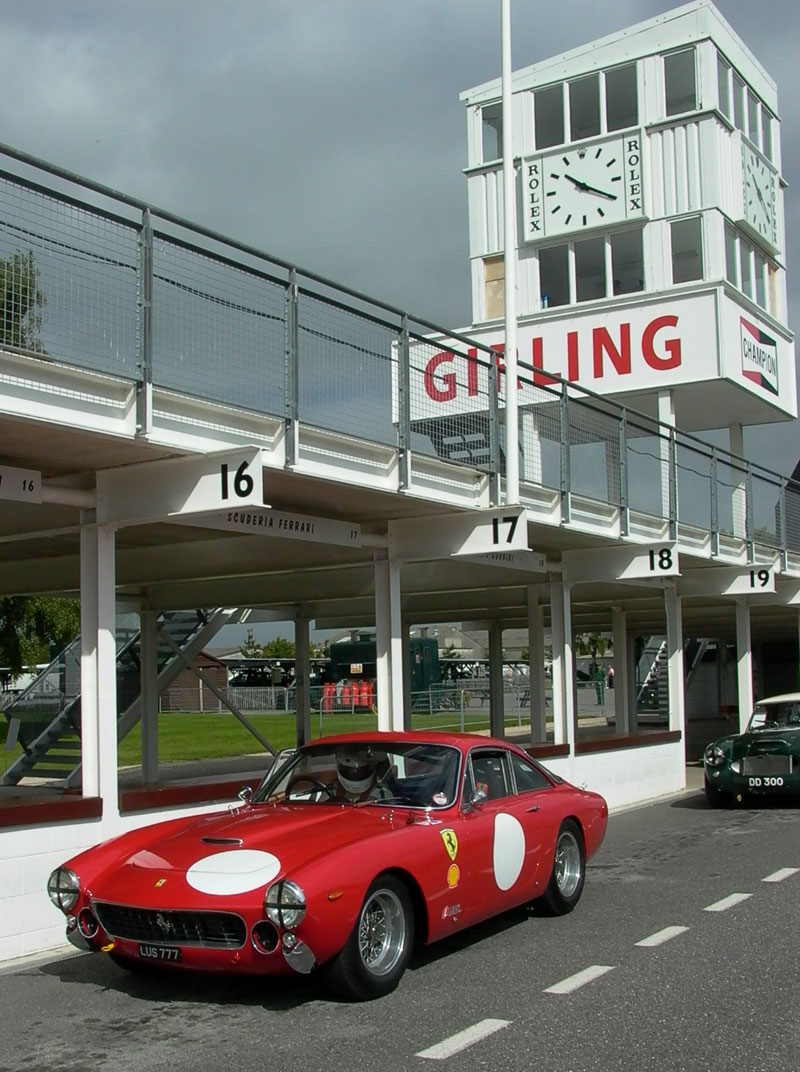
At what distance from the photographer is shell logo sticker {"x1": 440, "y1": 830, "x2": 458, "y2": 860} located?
715 cm

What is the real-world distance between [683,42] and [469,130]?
4.75 m

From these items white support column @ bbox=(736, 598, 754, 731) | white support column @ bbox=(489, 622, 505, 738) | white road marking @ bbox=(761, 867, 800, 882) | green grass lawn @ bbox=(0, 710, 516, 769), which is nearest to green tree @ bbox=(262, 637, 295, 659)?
green grass lawn @ bbox=(0, 710, 516, 769)

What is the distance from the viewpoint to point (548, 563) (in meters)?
16.4

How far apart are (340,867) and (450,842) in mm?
1083

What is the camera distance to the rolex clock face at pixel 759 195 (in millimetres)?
23828

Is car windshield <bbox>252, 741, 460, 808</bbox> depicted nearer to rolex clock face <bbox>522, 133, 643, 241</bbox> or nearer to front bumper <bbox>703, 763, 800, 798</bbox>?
front bumper <bbox>703, 763, 800, 798</bbox>

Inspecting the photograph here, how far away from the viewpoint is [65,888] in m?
6.75

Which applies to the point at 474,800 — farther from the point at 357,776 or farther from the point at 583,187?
the point at 583,187

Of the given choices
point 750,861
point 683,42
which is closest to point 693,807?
point 750,861

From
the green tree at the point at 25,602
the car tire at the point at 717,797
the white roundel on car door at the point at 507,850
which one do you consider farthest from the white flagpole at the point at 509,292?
the green tree at the point at 25,602

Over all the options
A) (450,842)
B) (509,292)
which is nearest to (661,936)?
(450,842)

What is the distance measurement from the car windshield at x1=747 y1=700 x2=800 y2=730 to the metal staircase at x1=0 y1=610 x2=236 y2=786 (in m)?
8.87

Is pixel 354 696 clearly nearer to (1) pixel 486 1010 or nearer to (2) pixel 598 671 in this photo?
(2) pixel 598 671

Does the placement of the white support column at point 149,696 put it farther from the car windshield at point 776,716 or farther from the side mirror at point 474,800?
the side mirror at point 474,800
